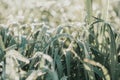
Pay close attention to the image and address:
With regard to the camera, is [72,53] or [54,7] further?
[54,7]

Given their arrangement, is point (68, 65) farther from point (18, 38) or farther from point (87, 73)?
point (18, 38)

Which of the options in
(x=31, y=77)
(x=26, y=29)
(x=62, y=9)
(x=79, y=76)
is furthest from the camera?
(x=62, y=9)

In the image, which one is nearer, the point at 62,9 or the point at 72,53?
the point at 72,53

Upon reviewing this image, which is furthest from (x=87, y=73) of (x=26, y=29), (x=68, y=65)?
(x=26, y=29)

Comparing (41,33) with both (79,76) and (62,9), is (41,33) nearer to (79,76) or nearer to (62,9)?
(79,76)

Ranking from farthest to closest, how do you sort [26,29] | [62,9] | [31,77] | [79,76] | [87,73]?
[62,9], [26,29], [79,76], [87,73], [31,77]

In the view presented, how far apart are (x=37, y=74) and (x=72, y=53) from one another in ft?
0.95

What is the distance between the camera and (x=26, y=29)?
1831 millimetres

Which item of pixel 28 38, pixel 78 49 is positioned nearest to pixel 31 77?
pixel 78 49

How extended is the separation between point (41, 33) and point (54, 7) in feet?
5.68

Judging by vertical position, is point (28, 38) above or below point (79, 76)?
above

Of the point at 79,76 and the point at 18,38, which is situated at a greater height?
the point at 18,38

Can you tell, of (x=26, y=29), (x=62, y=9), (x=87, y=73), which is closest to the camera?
(x=87, y=73)

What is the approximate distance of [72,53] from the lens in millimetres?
1426
